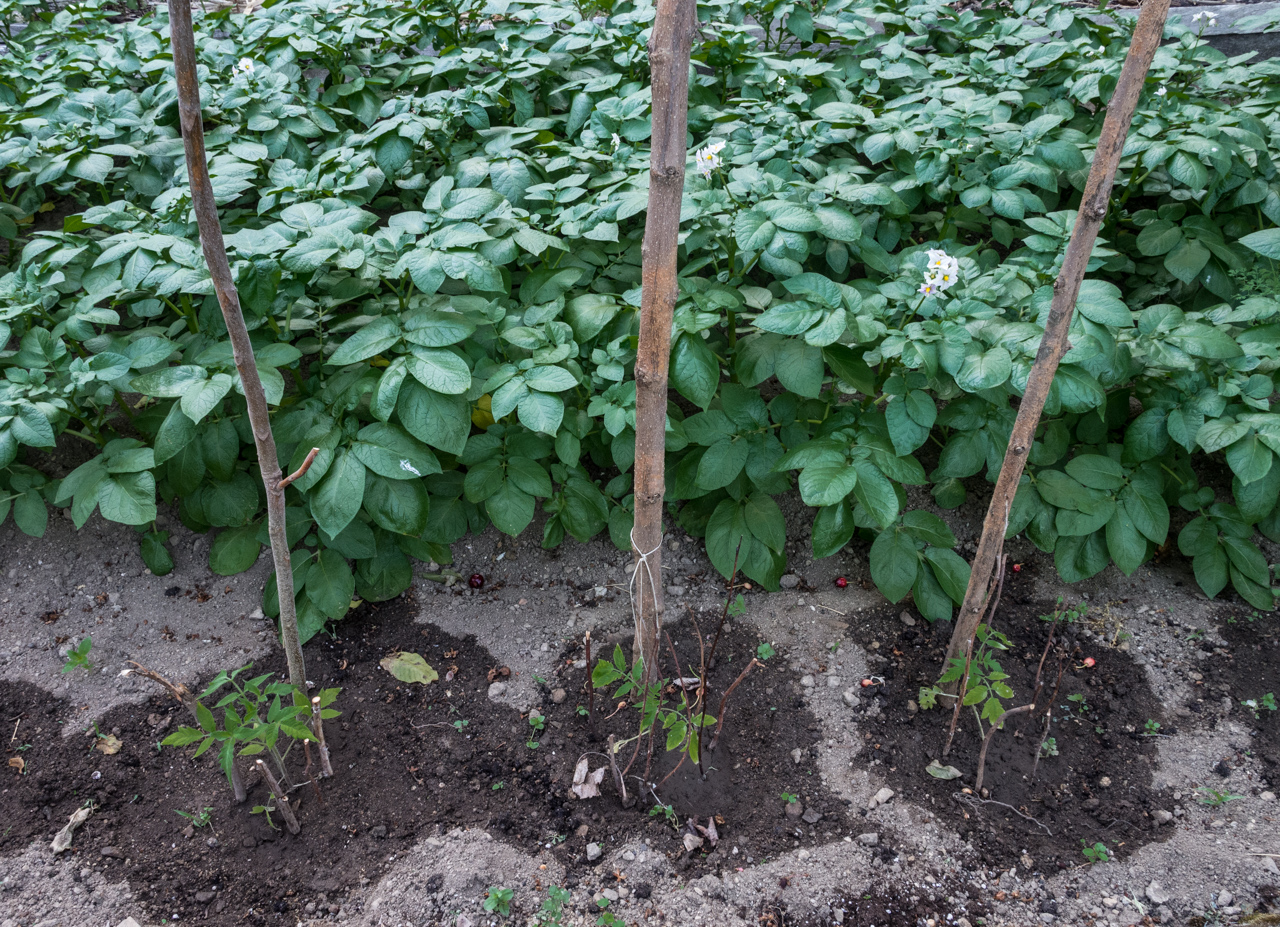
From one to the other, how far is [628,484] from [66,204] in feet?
8.53

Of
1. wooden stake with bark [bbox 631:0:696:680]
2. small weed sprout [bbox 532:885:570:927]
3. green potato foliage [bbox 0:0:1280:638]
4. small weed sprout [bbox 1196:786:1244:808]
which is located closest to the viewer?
wooden stake with bark [bbox 631:0:696:680]

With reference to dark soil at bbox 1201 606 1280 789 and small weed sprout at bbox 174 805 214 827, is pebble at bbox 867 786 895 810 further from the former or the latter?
small weed sprout at bbox 174 805 214 827

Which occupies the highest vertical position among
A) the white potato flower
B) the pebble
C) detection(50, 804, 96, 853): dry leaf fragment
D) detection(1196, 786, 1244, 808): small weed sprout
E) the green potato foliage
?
the white potato flower

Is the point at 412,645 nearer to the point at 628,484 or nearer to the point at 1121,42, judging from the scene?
the point at 628,484

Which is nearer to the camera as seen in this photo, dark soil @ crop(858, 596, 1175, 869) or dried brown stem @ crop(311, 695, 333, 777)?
dried brown stem @ crop(311, 695, 333, 777)

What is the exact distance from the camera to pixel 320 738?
5.75ft

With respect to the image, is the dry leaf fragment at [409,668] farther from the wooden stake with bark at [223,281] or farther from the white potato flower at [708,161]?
the white potato flower at [708,161]

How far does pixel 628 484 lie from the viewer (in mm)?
2322

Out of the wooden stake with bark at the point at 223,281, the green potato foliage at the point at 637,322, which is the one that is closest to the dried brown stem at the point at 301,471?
the wooden stake with bark at the point at 223,281

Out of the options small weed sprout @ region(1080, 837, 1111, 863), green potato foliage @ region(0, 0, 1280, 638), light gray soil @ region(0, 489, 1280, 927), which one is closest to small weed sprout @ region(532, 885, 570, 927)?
light gray soil @ region(0, 489, 1280, 927)

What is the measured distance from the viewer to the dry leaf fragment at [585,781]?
188 cm

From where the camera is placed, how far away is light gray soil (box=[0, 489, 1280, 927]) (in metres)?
1.67

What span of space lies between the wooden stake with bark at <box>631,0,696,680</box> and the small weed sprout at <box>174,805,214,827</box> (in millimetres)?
1016

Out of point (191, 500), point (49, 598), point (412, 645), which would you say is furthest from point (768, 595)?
point (49, 598)
